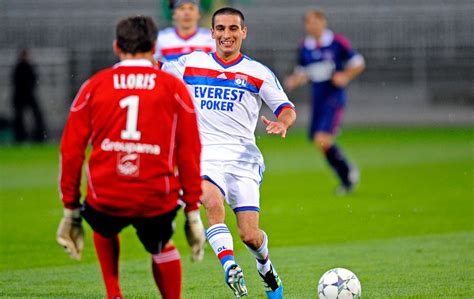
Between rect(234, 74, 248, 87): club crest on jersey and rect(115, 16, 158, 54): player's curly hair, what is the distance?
1.94 m

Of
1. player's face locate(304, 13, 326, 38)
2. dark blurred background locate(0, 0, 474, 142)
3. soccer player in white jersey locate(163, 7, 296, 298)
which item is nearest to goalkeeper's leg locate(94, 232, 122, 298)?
soccer player in white jersey locate(163, 7, 296, 298)

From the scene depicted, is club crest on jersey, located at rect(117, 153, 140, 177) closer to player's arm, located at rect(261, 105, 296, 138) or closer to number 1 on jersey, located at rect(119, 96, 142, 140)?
number 1 on jersey, located at rect(119, 96, 142, 140)

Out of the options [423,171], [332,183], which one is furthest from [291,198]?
[423,171]

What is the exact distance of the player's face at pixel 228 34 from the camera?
25.8 ft

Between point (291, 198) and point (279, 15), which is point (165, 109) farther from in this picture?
point (279, 15)

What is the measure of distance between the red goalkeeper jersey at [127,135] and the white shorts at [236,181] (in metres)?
1.75

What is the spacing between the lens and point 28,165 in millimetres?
20734

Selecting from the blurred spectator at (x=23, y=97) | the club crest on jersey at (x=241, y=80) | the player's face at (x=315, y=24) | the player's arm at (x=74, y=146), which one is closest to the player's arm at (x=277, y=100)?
Result: the club crest on jersey at (x=241, y=80)

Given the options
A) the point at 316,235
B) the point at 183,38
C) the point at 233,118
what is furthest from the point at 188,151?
the point at 316,235

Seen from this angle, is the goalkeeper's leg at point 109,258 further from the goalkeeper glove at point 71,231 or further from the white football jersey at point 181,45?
the white football jersey at point 181,45

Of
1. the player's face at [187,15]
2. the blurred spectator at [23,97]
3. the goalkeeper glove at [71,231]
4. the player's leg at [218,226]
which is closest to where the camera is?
the goalkeeper glove at [71,231]

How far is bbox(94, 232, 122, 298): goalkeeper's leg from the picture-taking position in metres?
6.21

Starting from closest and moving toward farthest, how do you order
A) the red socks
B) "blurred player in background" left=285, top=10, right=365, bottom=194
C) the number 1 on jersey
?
1. the number 1 on jersey
2. the red socks
3. "blurred player in background" left=285, top=10, right=365, bottom=194

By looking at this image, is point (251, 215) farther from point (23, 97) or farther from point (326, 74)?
point (23, 97)
